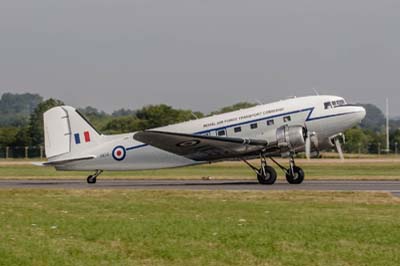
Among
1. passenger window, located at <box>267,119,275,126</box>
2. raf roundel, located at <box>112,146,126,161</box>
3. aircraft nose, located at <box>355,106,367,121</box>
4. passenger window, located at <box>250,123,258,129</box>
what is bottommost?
raf roundel, located at <box>112,146,126,161</box>

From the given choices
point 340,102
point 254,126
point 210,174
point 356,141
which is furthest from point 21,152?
point 340,102

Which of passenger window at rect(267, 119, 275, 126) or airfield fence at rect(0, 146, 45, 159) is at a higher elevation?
airfield fence at rect(0, 146, 45, 159)

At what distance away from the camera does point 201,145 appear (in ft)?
113

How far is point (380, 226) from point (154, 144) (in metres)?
19.5

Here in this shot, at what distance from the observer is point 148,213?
19.0 m

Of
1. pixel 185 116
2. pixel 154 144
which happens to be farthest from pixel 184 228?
pixel 185 116

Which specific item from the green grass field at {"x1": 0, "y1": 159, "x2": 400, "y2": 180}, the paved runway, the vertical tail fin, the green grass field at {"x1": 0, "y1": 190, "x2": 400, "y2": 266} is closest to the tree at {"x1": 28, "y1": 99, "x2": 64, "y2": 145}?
the green grass field at {"x1": 0, "y1": 159, "x2": 400, "y2": 180}

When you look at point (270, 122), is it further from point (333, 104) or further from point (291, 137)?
point (333, 104)

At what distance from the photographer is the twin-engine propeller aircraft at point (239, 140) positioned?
34.0 m

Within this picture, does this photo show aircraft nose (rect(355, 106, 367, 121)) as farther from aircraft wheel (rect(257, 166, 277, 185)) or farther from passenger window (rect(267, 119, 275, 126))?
aircraft wheel (rect(257, 166, 277, 185))

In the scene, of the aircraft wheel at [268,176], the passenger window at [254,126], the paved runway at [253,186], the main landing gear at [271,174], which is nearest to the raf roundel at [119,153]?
the paved runway at [253,186]

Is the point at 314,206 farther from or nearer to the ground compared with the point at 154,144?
nearer to the ground

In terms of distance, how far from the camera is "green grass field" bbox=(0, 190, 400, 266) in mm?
13078

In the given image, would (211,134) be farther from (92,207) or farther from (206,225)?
(206,225)
